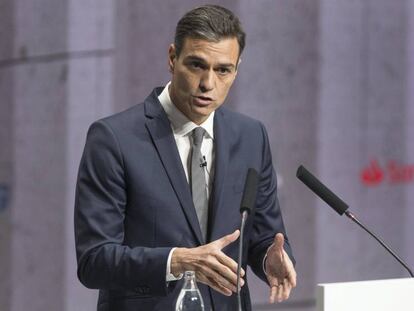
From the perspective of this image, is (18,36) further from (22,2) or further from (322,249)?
(322,249)

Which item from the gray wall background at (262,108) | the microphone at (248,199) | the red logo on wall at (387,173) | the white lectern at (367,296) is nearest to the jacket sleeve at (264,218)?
the microphone at (248,199)

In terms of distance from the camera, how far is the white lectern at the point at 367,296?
6.02ft

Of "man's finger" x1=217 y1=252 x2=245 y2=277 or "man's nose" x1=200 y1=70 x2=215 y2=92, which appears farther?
"man's nose" x1=200 y1=70 x2=215 y2=92

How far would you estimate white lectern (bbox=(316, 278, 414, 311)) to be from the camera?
1836mm

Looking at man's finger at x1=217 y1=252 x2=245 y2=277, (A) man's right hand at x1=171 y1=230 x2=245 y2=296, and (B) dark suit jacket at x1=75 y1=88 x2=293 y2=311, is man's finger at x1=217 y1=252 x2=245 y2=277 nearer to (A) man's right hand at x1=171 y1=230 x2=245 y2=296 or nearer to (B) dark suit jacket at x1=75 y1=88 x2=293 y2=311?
(A) man's right hand at x1=171 y1=230 x2=245 y2=296

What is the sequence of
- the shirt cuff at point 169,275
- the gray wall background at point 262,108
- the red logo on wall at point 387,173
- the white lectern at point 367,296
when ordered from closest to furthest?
the white lectern at point 367,296
the shirt cuff at point 169,275
the gray wall background at point 262,108
the red logo on wall at point 387,173

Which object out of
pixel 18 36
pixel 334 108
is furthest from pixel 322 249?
pixel 18 36

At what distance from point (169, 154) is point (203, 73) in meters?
0.21

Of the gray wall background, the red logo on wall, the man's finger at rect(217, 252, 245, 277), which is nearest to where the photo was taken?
the man's finger at rect(217, 252, 245, 277)

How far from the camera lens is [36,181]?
3852 mm

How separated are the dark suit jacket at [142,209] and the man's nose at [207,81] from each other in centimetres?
14

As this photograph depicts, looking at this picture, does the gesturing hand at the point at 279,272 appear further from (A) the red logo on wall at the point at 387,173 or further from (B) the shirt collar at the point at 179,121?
(A) the red logo on wall at the point at 387,173

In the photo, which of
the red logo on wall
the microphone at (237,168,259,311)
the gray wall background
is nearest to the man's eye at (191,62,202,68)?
the microphone at (237,168,259,311)

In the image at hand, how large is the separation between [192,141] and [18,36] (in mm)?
1699
